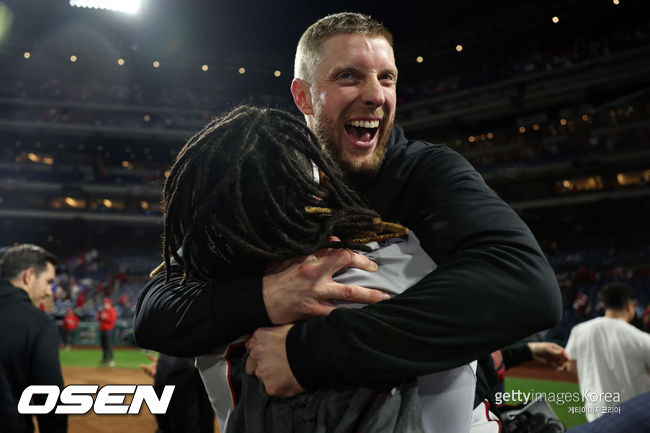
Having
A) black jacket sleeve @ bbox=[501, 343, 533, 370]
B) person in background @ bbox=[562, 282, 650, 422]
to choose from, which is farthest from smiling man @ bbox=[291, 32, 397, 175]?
person in background @ bbox=[562, 282, 650, 422]

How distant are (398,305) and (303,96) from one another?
114cm

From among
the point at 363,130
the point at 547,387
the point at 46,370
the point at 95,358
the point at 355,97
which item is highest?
the point at 355,97

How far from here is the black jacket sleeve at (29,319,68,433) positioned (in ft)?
10.4

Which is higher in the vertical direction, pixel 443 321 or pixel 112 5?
pixel 112 5

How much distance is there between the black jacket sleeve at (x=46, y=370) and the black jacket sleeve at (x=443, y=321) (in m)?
2.86

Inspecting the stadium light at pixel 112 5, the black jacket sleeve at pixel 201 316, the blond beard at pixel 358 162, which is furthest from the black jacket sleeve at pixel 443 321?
the stadium light at pixel 112 5

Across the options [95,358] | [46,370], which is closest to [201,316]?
[46,370]

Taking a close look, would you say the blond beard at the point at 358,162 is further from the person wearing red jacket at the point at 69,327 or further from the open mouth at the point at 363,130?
the person wearing red jacket at the point at 69,327

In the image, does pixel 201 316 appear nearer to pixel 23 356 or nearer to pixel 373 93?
pixel 373 93

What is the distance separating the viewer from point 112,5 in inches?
1144

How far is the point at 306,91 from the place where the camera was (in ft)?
6.25

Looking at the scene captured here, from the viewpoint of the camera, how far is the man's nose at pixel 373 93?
1647 mm

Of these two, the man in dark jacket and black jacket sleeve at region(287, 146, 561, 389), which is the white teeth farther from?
the man in dark jacket

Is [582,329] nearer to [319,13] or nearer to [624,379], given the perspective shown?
[624,379]
